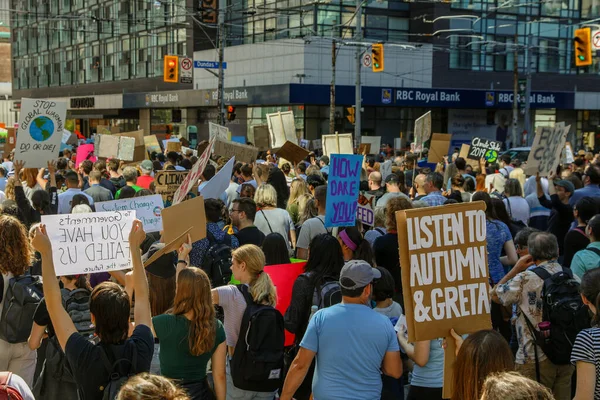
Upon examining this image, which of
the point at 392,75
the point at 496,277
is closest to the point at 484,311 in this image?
the point at 496,277

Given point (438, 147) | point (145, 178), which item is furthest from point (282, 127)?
point (145, 178)

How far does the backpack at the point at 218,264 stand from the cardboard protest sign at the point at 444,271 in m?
2.76

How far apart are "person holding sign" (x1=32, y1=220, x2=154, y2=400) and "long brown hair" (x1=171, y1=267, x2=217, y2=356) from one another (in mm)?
419

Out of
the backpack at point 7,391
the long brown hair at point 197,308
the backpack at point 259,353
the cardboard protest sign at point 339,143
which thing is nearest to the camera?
the backpack at point 7,391

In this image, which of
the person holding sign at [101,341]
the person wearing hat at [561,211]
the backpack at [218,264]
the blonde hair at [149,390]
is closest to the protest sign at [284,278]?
the backpack at [218,264]

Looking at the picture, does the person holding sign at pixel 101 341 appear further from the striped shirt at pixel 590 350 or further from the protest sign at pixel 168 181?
the protest sign at pixel 168 181

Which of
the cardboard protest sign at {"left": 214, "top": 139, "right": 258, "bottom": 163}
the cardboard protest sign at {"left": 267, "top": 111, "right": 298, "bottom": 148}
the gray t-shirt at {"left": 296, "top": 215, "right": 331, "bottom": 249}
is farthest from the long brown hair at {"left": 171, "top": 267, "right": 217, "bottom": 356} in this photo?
the cardboard protest sign at {"left": 267, "top": 111, "right": 298, "bottom": 148}

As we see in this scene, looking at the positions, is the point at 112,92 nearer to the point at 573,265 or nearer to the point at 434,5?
the point at 434,5

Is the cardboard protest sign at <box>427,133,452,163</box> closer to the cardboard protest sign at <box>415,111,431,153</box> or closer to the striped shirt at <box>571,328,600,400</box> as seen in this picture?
the cardboard protest sign at <box>415,111,431,153</box>

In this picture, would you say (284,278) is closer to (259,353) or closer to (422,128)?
(259,353)

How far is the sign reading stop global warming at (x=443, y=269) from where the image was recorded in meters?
4.51

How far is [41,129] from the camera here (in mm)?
11516

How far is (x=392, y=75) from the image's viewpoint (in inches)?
1708

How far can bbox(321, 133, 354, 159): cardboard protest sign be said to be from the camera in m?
15.6
